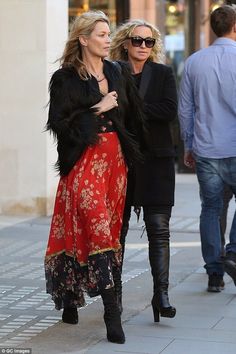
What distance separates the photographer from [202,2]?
56.8 feet

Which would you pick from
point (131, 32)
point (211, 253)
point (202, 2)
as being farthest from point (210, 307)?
point (202, 2)

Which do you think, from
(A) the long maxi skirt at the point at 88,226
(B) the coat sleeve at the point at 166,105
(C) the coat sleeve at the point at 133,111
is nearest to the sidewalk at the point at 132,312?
(A) the long maxi skirt at the point at 88,226

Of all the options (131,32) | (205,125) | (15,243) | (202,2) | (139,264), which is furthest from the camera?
(202,2)

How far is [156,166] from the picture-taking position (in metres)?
6.37

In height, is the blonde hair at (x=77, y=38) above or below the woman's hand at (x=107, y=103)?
above

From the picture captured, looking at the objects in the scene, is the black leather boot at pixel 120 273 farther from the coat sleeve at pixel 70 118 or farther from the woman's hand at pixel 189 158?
the woman's hand at pixel 189 158

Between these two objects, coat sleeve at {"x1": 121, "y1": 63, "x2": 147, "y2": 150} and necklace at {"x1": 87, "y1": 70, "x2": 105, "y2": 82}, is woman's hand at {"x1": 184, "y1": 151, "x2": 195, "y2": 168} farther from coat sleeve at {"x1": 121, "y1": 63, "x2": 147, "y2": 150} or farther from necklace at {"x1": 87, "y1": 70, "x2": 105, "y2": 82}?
necklace at {"x1": 87, "y1": 70, "x2": 105, "y2": 82}

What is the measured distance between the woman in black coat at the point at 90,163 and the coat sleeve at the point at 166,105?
16 centimetres

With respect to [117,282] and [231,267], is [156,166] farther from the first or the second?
[231,267]

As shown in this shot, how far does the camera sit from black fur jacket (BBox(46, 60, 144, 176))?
231 inches

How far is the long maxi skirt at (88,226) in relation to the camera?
5816 mm

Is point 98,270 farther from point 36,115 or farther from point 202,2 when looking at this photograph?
point 202,2

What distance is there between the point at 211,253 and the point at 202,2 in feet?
34.9

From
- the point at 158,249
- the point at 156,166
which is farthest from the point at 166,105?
the point at 158,249
